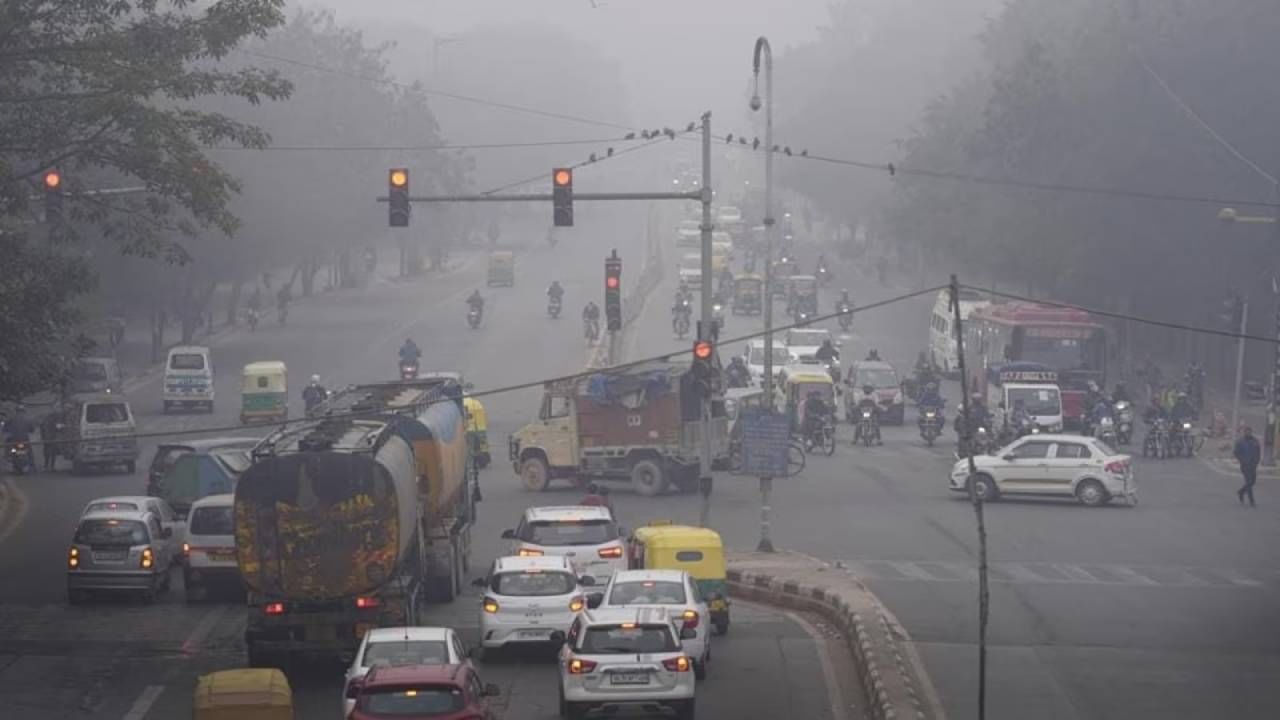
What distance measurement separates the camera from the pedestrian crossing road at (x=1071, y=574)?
101 feet

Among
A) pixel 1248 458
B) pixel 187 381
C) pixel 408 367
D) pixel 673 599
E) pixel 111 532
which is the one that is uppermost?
pixel 673 599

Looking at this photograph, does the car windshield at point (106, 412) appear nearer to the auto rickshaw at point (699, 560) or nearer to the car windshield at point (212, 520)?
the car windshield at point (212, 520)

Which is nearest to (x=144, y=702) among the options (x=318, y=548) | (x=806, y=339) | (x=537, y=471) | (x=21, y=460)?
(x=318, y=548)

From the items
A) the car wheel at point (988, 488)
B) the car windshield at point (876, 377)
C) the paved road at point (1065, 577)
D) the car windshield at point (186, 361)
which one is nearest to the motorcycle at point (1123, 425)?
the paved road at point (1065, 577)

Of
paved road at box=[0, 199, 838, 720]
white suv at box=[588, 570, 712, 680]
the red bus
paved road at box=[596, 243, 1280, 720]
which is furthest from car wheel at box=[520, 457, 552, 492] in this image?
the red bus

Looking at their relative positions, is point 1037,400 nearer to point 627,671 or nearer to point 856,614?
point 856,614

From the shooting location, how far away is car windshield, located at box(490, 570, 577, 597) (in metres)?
23.4

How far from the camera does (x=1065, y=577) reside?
3114cm

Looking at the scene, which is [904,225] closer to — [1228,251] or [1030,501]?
[1228,251]

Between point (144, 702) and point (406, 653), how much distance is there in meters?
4.29

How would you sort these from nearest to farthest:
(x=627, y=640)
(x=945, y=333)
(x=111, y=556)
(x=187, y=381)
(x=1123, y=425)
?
(x=627, y=640) < (x=111, y=556) < (x=1123, y=425) < (x=187, y=381) < (x=945, y=333)

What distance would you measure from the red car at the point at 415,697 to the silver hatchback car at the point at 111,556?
41.1 feet

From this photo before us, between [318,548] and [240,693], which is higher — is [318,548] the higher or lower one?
the higher one

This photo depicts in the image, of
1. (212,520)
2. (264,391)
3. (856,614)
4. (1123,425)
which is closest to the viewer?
(856,614)
